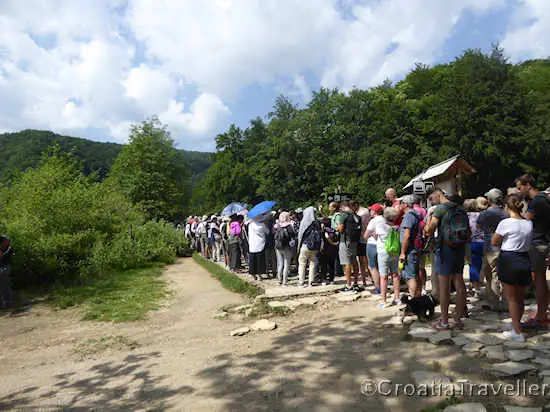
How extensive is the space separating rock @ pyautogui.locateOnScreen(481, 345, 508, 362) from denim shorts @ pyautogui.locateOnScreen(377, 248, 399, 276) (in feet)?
7.64

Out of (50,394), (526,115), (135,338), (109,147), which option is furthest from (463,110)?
(109,147)

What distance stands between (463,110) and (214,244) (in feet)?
69.9

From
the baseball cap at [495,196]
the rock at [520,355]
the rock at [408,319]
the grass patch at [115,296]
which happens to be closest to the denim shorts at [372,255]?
the rock at [408,319]

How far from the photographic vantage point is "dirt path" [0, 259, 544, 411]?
11.8 ft

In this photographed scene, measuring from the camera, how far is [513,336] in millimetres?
4254

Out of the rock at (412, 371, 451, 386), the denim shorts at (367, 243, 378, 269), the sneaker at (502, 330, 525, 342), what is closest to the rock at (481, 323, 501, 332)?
the sneaker at (502, 330, 525, 342)

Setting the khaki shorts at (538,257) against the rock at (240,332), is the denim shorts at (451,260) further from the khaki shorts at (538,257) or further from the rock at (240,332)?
the rock at (240,332)

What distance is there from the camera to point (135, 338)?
6277 millimetres

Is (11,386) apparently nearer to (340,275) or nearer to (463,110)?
(340,275)

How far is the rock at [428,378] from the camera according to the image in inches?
137

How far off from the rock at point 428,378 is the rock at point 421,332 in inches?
37.7

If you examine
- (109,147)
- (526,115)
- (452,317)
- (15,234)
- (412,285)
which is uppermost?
(109,147)

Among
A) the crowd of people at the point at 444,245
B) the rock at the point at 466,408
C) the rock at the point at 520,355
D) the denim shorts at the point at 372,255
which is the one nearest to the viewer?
the rock at the point at 466,408

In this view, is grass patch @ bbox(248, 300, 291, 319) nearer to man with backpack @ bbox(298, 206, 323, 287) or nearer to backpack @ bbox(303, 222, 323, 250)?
man with backpack @ bbox(298, 206, 323, 287)
